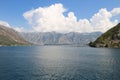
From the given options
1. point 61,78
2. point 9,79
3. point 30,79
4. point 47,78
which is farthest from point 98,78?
point 9,79

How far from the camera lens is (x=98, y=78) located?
88.6 meters

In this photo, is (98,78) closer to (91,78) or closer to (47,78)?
(91,78)

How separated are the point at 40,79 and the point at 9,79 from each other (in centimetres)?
1263

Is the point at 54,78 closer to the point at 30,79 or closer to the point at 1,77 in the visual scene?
the point at 30,79

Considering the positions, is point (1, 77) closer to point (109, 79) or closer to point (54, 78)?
point (54, 78)

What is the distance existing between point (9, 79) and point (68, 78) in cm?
2446

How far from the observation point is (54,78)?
290 ft

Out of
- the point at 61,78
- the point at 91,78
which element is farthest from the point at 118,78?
the point at 61,78

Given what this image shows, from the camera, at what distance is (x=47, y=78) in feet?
290

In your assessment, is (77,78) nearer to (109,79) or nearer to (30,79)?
(109,79)

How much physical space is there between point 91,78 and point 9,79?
112ft

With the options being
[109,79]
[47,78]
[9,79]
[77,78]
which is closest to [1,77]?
[9,79]

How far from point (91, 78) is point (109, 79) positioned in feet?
24.4

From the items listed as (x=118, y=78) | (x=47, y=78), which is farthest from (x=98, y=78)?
(x=47, y=78)
